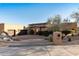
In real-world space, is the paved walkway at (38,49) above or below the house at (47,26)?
below

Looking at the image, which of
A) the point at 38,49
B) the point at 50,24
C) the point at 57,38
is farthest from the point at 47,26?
the point at 38,49

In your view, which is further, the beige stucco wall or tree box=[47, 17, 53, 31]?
tree box=[47, 17, 53, 31]

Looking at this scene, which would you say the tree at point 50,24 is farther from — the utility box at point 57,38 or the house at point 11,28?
the house at point 11,28

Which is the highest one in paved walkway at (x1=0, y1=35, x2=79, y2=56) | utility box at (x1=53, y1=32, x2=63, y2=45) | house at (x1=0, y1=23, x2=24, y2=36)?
house at (x1=0, y1=23, x2=24, y2=36)

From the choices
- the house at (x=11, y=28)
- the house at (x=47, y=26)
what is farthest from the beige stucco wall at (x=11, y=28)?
the house at (x=47, y=26)

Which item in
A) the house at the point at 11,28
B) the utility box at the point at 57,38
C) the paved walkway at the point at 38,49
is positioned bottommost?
the paved walkway at the point at 38,49

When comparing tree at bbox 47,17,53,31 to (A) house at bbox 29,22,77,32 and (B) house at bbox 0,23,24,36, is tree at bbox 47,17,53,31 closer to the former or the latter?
(A) house at bbox 29,22,77,32

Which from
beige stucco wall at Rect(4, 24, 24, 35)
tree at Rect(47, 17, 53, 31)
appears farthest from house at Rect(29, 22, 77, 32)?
beige stucco wall at Rect(4, 24, 24, 35)

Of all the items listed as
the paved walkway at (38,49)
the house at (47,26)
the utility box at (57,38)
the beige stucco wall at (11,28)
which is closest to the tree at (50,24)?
the house at (47,26)

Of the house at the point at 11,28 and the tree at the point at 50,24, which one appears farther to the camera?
the tree at the point at 50,24

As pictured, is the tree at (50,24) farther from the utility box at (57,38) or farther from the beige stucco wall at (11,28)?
the beige stucco wall at (11,28)

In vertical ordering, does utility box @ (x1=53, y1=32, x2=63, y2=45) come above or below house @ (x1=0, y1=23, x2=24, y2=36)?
below

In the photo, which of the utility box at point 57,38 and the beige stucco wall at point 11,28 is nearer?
the beige stucco wall at point 11,28

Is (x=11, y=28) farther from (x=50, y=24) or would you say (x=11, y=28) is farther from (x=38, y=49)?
(x=50, y=24)
